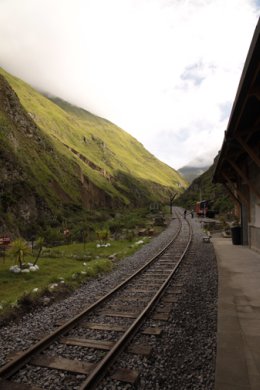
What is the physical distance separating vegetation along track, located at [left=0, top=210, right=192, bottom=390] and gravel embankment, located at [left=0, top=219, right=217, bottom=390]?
11.1 inches

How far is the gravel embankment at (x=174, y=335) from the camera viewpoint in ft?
16.9

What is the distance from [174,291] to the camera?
10414 mm

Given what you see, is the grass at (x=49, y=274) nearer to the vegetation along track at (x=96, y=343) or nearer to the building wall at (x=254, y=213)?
the vegetation along track at (x=96, y=343)

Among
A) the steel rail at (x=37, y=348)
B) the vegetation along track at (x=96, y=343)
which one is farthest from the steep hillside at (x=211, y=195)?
the steel rail at (x=37, y=348)

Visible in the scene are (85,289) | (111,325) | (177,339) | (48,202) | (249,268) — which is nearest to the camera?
(177,339)

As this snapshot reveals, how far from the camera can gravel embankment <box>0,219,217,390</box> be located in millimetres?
5164

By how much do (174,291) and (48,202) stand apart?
1382 inches

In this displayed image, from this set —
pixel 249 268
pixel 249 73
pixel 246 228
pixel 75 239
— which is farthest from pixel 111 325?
pixel 75 239

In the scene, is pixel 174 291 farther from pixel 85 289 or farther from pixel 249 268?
pixel 249 268

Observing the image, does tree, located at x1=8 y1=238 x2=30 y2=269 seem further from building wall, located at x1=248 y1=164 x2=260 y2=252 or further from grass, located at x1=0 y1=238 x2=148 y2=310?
building wall, located at x1=248 y1=164 x2=260 y2=252

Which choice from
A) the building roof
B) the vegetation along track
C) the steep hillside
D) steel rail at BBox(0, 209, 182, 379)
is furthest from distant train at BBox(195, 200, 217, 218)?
steel rail at BBox(0, 209, 182, 379)

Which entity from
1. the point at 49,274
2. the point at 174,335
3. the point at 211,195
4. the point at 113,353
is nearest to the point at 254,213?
the point at 49,274

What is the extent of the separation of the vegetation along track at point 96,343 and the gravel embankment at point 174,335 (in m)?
0.28

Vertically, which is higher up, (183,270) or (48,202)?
(48,202)
